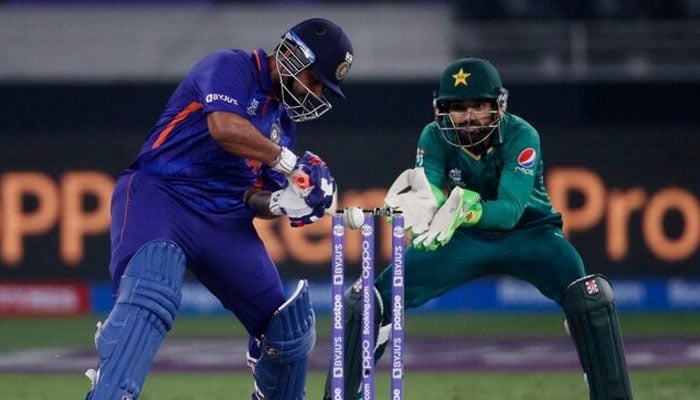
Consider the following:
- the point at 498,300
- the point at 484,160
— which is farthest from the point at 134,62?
the point at 484,160

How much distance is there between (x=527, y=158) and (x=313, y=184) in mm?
1223

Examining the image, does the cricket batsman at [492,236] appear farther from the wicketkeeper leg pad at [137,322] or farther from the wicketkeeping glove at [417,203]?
the wicketkeeper leg pad at [137,322]

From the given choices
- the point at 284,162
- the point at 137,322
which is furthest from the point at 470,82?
the point at 137,322

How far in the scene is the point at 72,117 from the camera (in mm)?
13250

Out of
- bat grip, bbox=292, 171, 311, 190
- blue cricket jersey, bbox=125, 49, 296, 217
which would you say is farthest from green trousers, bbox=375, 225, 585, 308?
bat grip, bbox=292, 171, 311, 190

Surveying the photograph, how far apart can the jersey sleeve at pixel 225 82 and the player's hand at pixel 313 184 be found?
30cm

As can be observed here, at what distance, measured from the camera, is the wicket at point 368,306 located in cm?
591

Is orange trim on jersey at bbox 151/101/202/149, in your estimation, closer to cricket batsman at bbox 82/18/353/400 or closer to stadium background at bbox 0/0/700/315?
cricket batsman at bbox 82/18/353/400

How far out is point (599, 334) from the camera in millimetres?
6711

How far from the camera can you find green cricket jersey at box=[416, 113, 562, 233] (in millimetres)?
6660

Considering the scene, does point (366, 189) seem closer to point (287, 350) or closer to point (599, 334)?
point (599, 334)

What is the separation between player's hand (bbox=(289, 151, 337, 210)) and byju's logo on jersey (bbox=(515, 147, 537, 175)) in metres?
1.09

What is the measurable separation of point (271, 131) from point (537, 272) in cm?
142

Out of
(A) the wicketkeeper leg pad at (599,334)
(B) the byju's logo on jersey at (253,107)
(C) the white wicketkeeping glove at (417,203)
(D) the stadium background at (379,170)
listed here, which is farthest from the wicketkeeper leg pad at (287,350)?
(D) the stadium background at (379,170)
